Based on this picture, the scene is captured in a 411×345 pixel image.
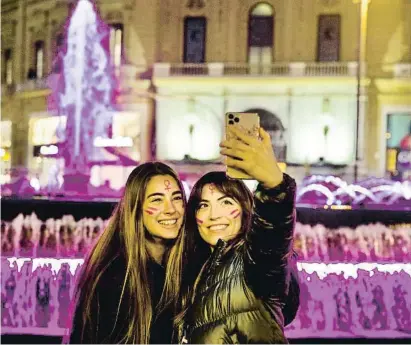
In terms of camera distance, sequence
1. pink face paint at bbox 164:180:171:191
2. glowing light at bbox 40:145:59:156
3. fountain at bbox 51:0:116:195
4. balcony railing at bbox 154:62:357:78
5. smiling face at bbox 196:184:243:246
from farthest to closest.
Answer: balcony railing at bbox 154:62:357:78
fountain at bbox 51:0:116:195
glowing light at bbox 40:145:59:156
pink face paint at bbox 164:180:171:191
smiling face at bbox 196:184:243:246

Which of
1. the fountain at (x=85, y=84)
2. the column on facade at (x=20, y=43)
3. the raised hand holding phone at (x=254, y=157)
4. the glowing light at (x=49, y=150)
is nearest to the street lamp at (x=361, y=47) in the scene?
the fountain at (x=85, y=84)

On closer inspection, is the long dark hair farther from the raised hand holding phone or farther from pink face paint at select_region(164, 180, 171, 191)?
the raised hand holding phone

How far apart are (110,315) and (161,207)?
49 cm

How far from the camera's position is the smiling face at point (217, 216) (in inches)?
116

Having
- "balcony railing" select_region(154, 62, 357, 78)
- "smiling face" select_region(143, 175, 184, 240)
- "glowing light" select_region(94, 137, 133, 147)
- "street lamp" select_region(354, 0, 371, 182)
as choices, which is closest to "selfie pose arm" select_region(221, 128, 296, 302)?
"smiling face" select_region(143, 175, 184, 240)

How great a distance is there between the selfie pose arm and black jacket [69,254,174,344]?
55cm

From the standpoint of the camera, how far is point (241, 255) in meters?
2.78

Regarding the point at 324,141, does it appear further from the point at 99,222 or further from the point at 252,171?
the point at 252,171

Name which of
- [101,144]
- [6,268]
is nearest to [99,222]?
[6,268]

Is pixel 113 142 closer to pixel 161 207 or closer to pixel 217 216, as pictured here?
pixel 161 207

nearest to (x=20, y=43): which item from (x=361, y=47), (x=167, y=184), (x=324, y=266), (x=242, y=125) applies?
(x=361, y=47)

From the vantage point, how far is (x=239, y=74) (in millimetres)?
25406

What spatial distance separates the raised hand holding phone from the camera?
2.57 m

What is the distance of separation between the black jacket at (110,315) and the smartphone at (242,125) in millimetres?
664
